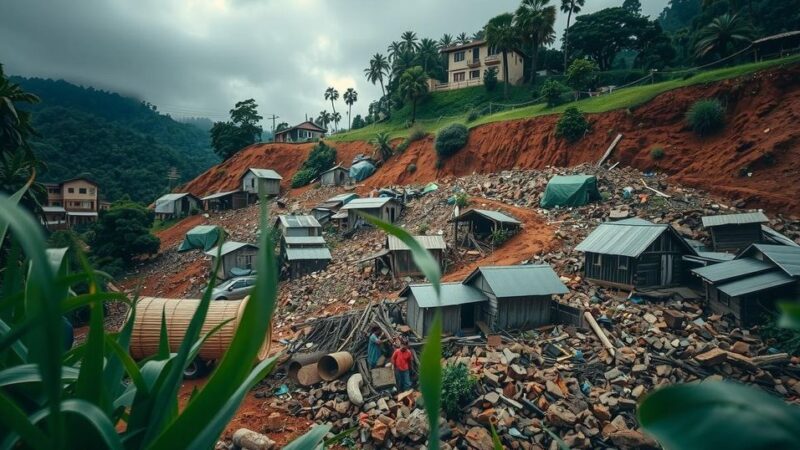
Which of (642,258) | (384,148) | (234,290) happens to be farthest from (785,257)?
(384,148)

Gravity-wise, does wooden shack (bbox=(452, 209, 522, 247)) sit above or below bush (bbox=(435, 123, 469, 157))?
below

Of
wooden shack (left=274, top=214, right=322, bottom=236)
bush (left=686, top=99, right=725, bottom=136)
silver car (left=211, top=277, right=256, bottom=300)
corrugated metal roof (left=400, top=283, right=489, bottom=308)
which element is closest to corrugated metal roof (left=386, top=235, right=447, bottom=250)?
corrugated metal roof (left=400, top=283, right=489, bottom=308)

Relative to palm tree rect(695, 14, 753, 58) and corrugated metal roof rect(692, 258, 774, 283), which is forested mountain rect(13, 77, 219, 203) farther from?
palm tree rect(695, 14, 753, 58)

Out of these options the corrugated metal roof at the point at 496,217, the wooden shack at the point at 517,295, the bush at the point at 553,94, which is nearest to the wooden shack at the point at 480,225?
the corrugated metal roof at the point at 496,217

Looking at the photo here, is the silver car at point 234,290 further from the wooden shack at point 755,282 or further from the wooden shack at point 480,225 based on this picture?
the wooden shack at point 755,282

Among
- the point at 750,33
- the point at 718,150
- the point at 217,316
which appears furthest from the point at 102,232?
the point at 750,33

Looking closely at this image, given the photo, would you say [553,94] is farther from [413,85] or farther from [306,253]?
[306,253]
